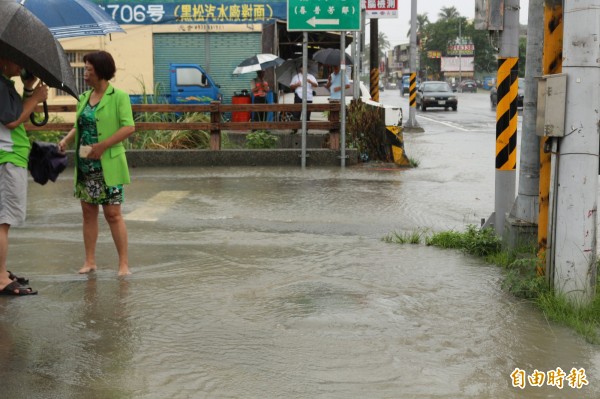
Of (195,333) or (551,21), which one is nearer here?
(195,333)

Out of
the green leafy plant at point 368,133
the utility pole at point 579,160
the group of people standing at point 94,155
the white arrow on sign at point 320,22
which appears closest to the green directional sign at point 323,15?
the white arrow on sign at point 320,22

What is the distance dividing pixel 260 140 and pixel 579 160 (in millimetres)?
10405

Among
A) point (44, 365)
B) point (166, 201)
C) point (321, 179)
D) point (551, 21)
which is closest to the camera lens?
point (44, 365)

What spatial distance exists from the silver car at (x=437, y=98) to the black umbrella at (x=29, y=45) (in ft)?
127

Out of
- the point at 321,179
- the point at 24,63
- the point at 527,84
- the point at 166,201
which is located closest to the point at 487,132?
the point at 321,179

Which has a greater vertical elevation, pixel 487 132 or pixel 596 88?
pixel 596 88

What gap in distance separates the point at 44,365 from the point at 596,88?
3935 millimetres

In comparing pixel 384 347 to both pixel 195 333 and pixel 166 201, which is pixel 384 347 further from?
pixel 166 201

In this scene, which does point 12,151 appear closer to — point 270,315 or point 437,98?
point 270,315

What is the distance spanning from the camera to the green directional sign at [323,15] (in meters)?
14.6

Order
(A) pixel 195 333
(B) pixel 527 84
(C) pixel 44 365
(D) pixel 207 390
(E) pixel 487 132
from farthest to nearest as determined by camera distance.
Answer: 1. (E) pixel 487 132
2. (B) pixel 527 84
3. (A) pixel 195 333
4. (C) pixel 44 365
5. (D) pixel 207 390

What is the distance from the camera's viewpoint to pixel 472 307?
19.7ft

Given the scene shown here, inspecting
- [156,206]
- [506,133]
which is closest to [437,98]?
[156,206]

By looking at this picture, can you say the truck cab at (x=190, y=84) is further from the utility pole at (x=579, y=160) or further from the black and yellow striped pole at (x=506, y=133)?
the utility pole at (x=579, y=160)
